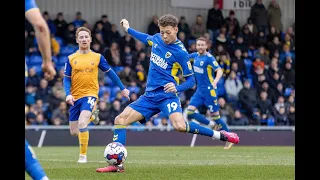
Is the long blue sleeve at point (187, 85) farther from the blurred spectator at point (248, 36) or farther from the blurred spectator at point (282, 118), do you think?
the blurred spectator at point (248, 36)

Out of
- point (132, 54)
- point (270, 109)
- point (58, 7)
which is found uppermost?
point (58, 7)

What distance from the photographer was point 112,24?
25578 millimetres

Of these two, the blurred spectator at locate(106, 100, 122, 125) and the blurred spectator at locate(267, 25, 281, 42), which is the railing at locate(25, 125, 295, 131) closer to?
the blurred spectator at locate(106, 100, 122, 125)

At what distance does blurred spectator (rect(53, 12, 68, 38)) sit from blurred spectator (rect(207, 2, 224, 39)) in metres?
5.08

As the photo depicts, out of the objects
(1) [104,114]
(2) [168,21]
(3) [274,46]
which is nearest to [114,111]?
(1) [104,114]

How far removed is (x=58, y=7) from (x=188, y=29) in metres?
4.61

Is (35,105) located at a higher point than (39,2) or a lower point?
lower

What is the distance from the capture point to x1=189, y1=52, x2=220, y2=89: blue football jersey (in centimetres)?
1755

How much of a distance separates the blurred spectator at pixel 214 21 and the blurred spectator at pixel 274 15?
177 cm

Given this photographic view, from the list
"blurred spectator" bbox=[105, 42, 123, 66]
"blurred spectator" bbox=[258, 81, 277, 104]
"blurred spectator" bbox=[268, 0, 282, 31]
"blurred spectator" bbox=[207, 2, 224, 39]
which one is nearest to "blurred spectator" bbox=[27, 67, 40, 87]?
"blurred spectator" bbox=[105, 42, 123, 66]
